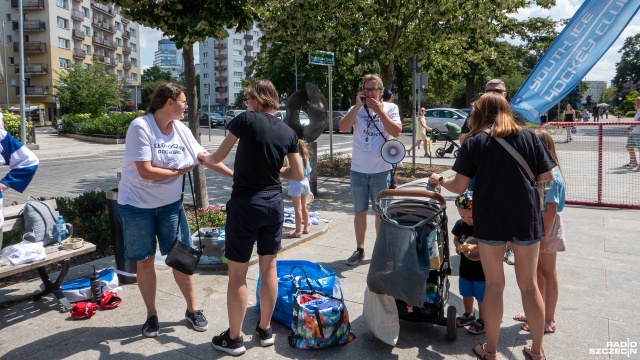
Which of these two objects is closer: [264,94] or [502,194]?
[502,194]

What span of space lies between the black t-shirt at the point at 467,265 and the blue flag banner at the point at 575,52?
7.31 feet

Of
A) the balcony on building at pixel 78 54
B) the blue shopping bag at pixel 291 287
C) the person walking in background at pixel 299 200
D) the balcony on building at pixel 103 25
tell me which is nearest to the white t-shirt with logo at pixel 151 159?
the blue shopping bag at pixel 291 287

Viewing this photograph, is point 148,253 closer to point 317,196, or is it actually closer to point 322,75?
point 317,196

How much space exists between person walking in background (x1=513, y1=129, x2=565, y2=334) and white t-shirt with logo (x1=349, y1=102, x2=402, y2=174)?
1936 mm

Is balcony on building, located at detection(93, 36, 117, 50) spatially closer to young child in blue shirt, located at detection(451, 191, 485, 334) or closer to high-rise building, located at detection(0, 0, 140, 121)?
high-rise building, located at detection(0, 0, 140, 121)

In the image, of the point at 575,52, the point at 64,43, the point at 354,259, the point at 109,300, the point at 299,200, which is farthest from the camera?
the point at 64,43

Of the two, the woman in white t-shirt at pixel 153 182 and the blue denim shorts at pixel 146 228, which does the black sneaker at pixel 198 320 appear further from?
the blue denim shorts at pixel 146 228

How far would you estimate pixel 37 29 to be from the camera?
211ft

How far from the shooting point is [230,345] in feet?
11.4

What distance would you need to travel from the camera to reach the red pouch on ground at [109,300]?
4.29 metres

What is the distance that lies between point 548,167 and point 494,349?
1241 mm

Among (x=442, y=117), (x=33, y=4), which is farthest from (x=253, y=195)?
(x=33, y=4)

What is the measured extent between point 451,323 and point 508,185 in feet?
3.80

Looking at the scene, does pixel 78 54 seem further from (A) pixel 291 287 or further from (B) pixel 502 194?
(B) pixel 502 194
